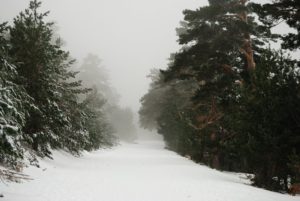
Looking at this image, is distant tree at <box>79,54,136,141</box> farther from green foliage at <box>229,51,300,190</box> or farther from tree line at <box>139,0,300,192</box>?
green foliage at <box>229,51,300,190</box>

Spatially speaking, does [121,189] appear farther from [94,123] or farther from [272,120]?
[94,123]

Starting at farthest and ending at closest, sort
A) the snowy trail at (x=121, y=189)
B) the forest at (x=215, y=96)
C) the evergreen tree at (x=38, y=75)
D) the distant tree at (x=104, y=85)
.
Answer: the distant tree at (x=104, y=85)
the evergreen tree at (x=38, y=75)
the forest at (x=215, y=96)
the snowy trail at (x=121, y=189)

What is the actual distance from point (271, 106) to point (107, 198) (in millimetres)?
7295

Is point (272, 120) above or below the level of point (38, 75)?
below

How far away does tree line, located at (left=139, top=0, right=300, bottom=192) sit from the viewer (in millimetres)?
13578

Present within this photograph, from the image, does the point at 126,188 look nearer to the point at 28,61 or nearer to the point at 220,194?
the point at 220,194

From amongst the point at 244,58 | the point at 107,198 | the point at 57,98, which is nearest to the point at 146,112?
the point at 244,58

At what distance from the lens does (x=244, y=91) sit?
49.7 feet

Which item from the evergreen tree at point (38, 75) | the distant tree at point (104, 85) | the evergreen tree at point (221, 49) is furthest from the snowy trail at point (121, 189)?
the distant tree at point (104, 85)

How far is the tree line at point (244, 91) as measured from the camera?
44.5 feet

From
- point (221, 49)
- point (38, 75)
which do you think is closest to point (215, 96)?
point (221, 49)

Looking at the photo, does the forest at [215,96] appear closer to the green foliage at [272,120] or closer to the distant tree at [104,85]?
the green foliage at [272,120]

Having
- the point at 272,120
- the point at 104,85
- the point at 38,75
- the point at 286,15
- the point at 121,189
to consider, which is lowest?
the point at 121,189

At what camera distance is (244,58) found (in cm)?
2134
